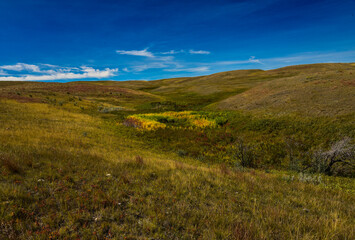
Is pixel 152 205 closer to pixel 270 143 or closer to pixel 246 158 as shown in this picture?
pixel 246 158

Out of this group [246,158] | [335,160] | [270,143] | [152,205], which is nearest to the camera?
[152,205]

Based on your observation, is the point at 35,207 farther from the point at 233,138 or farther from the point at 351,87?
the point at 351,87

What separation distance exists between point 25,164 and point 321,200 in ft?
34.4

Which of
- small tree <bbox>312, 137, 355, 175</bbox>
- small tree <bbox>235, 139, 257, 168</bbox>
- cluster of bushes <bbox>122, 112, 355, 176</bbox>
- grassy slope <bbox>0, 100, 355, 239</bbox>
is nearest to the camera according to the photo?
grassy slope <bbox>0, 100, 355, 239</bbox>

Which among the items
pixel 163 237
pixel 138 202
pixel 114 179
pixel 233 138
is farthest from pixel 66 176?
pixel 233 138

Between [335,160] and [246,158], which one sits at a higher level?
[335,160]

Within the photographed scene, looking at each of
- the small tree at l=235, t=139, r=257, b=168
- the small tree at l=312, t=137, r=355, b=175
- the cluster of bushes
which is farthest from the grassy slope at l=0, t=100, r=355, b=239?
the small tree at l=235, t=139, r=257, b=168

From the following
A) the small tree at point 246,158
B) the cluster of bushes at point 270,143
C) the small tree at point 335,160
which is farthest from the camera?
the small tree at point 246,158

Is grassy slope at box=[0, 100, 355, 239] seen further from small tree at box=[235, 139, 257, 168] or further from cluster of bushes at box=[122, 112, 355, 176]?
small tree at box=[235, 139, 257, 168]

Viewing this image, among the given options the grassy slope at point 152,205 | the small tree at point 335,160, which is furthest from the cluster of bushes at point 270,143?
the grassy slope at point 152,205

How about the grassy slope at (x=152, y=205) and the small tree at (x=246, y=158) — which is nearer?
the grassy slope at (x=152, y=205)

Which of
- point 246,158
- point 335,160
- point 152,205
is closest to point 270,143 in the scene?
point 246,158

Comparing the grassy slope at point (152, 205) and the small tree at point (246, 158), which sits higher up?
the grassy slope at point (152, 205)

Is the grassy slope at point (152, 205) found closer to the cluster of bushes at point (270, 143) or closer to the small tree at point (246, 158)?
the cluster of bushes at point (270, 143)
